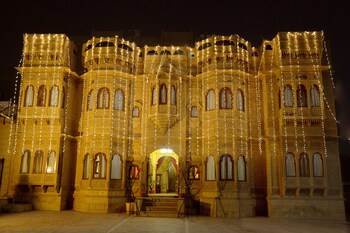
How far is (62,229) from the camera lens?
1437 centimetres

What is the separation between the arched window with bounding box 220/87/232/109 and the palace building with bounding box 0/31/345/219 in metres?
0.06

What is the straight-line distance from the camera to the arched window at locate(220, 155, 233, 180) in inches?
822

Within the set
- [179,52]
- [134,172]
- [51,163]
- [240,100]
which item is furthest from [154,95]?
[51,163]

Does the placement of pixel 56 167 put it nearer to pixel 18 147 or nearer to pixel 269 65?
pixel 18 147

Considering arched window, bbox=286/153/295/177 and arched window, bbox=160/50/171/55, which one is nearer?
arched window, bbox=286/153/295/177

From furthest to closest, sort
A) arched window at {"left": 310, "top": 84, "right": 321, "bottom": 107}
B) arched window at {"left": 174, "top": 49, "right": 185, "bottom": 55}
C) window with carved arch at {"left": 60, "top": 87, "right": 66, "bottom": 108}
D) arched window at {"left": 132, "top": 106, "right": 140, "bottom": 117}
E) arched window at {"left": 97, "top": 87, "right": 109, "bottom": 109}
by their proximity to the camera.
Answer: arched window at {"left": 174, "top": 49, "right": 185, "bottom": 55} → arched window at {"left": 132, "top": 106, "right": 140, "bottom": 117} → window with carved arch at {"left": 60, "top": 87, "right": 66, "bottom": 108} → arched window at {"left": 97, "top": 87, "right": 109, "bottom": 109} → arched window at {"left": 310, "top": 84, "right": 321, "bottom": 107}

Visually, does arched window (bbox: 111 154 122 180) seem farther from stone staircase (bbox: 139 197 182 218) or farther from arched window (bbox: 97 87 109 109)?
arched window (bbox: 97 87 109 109)

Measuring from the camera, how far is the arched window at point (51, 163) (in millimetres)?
21766

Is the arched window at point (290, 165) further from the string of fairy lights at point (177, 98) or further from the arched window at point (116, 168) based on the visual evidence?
the arched window at point (116, 168)

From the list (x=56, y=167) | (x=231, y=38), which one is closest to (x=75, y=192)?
(x=56, y=167)

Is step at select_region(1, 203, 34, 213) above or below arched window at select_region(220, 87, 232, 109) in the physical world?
below

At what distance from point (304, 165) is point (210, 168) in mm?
5747

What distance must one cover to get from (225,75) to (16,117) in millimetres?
14677

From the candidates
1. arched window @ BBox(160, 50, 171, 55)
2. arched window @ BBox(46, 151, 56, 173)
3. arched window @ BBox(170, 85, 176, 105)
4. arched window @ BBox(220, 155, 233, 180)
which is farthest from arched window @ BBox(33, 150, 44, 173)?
arched window @ BBox(220, 155, 233, 180)
